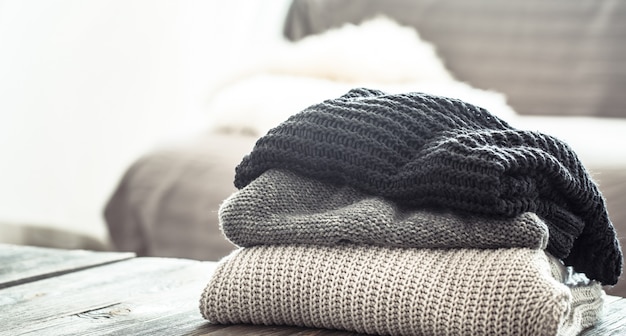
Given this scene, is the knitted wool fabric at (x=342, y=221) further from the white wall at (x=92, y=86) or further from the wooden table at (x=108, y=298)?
the white wall at (x=92, y=86)

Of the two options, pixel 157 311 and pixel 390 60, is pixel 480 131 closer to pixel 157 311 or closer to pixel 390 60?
pixel 157 311

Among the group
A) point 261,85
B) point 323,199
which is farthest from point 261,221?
point 261,85

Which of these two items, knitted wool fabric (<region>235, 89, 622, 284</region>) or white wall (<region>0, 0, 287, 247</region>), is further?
white wall (<region>0, 0, 287, 247</region>)

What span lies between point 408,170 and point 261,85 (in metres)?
1.00

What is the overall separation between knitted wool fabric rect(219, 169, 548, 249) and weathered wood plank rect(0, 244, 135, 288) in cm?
34

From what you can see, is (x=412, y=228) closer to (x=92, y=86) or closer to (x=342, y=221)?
(x=342, y=221)

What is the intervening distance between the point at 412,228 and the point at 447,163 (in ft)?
0.17

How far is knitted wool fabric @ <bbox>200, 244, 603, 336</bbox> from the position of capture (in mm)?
549

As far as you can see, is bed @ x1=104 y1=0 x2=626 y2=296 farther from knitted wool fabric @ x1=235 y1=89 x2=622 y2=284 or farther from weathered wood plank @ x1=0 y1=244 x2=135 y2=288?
knitted wool fabric @ x1=235 y1=89 x2=622 y2=284

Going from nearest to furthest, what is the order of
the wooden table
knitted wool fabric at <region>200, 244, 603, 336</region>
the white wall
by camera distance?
knitted wool fabric at <region>200, 244, 603, 336</region> → the wooden table → the white wall

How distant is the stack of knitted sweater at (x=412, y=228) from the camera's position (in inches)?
22.7

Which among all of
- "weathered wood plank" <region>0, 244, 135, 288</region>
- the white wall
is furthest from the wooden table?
the white wall

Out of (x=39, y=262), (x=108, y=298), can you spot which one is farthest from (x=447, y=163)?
(x=39, y=262)

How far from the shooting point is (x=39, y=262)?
100 centimetres
